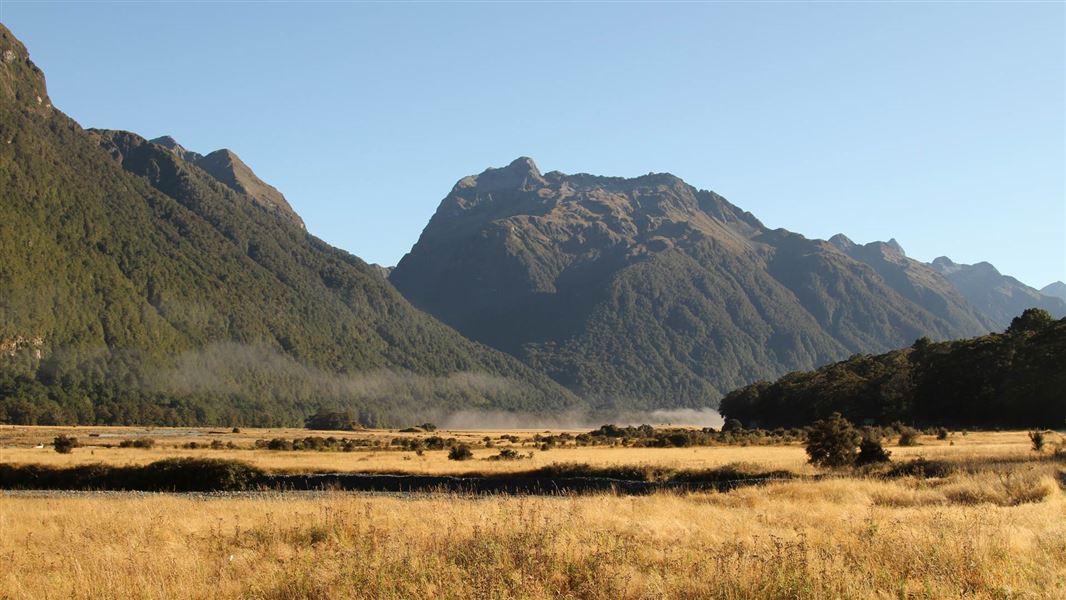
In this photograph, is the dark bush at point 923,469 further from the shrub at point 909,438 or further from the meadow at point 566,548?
the shrub at point 909,438

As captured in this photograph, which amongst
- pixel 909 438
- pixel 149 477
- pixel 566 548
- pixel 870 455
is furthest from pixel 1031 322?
pixel 566 548

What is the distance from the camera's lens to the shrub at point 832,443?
127 ft

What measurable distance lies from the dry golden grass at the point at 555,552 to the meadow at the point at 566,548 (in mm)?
40

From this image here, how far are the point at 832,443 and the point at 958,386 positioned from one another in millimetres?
57068

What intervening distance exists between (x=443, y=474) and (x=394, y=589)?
107 feet

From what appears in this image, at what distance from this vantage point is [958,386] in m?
86.9

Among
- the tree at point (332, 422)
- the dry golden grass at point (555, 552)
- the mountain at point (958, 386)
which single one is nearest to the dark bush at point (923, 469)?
the dry golden grass at point (555, 552)

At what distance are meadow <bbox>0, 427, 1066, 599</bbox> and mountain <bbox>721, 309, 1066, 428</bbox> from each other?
64356 mm

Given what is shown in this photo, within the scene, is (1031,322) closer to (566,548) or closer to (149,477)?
(149,477)

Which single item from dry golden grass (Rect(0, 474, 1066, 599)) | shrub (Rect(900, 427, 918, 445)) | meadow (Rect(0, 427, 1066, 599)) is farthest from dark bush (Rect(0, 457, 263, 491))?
shrub (Rect(900, 427, 918, 445))

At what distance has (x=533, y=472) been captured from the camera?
42.6 metres

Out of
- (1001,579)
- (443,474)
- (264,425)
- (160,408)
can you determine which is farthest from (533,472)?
(264,425)

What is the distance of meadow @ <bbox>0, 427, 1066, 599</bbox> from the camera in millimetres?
10359

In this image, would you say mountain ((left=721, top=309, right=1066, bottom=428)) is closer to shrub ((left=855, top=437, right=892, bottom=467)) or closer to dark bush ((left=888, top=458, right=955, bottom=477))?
shrub ((left=855, top=437, right=892, bottom=467))
